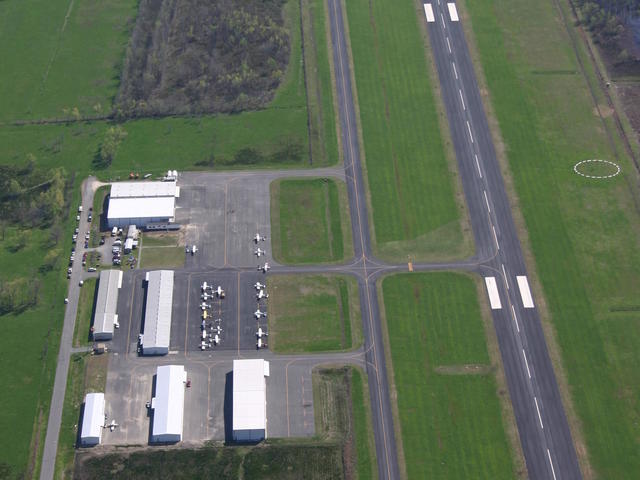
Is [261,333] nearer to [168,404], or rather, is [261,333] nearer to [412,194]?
[168,404]

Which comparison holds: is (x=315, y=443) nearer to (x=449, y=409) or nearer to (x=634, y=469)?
(x=449, y=409)

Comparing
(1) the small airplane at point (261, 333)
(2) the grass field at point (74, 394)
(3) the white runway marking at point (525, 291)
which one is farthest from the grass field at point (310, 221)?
(2) the grass field at point (74, 394)

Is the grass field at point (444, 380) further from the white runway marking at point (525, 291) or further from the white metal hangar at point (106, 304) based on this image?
the white metal hangar at point (106, 304)

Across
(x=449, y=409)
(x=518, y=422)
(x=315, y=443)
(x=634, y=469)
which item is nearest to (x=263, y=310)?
(x=315, y=443)

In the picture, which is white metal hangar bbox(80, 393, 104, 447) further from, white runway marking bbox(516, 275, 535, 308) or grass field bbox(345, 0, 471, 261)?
white runway marking bbox(516, 275, 535, 308)

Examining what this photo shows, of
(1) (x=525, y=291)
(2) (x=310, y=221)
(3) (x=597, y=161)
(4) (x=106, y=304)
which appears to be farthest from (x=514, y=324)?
(4) (x=106, y=304)
